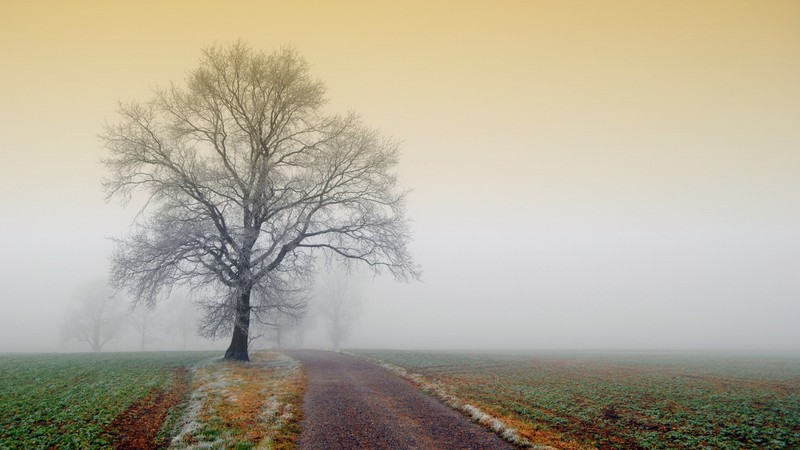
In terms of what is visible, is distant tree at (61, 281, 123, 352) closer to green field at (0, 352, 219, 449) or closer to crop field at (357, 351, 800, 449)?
green field at (0, 352, 219, 449)

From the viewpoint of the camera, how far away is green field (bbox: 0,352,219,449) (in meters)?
9.29

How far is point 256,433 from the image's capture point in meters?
10.1

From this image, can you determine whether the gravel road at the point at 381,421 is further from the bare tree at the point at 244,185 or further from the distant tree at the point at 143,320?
the distant tree at the point at 143,320

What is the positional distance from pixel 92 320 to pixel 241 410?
2946 inches

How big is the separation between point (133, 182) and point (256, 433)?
63.2 feet

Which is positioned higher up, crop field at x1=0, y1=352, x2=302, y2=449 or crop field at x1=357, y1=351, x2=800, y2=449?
crop field at x1=0, y1=352, x2=302, y2=449

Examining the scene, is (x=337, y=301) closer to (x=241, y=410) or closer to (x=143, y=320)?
(x=143, y=320)

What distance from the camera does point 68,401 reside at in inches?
499

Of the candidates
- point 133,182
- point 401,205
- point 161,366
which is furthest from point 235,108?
point 161,366

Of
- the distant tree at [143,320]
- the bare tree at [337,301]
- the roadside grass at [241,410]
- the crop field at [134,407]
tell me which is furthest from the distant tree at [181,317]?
the roadside grass at [241,410]

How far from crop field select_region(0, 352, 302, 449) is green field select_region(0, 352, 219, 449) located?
0.07ft

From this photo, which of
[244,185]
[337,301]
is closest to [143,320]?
[337,301]

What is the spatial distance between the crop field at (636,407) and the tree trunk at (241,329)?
11.1 metres

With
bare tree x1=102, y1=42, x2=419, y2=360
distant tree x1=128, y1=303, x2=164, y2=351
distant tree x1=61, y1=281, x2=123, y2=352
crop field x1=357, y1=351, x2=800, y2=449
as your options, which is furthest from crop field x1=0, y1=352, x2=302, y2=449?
distant tree x1=128, y1=303, x2=164, y2=351
